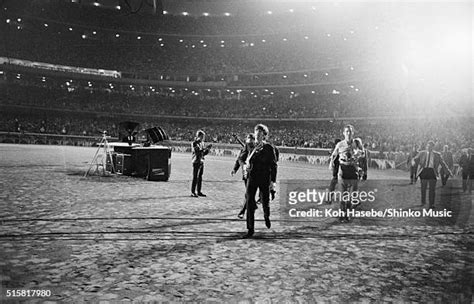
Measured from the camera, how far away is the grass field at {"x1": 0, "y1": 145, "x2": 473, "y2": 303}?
411cm

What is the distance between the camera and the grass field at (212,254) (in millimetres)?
4113

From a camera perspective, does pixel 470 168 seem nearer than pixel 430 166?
No

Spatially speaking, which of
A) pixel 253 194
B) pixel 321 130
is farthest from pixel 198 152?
pixel 321 130

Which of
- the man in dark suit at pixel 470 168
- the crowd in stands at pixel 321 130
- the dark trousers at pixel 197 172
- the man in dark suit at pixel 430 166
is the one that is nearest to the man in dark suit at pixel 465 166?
the man in dark suit at pixel 470 168

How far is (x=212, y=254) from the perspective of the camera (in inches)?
213

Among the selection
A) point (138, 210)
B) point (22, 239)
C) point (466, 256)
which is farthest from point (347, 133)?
point (22, 239)

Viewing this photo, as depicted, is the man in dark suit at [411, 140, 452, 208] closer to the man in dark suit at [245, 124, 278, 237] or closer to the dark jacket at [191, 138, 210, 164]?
the man in dark suit at [245, 124, 278, 237]

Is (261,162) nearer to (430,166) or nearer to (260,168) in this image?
(260,168)

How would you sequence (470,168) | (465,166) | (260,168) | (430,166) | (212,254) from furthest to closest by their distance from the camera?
(465,166) < (470,168) < (430,166) < (260,168) < (212,254)

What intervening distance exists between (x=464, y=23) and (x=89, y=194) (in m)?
16.9

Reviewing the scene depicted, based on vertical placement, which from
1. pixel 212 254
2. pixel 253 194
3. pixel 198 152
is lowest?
pixel 212 254

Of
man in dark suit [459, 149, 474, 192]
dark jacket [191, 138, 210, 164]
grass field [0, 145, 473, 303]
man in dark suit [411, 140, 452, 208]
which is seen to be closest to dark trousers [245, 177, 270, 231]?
grass field [0, 145, 473, 303]

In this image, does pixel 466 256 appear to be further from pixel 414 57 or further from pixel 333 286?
pixel 414 57

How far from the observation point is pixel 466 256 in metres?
5.80
